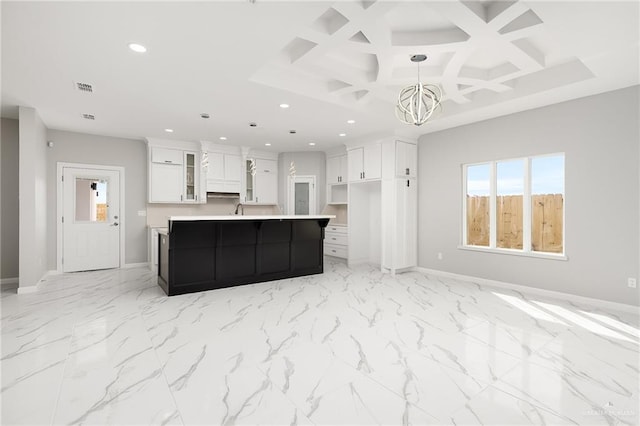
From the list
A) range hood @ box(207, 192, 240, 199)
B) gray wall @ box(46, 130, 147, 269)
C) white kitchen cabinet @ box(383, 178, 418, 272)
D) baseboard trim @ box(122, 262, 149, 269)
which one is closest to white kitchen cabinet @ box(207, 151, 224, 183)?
range hood @ box(207, 192, 240, 199)

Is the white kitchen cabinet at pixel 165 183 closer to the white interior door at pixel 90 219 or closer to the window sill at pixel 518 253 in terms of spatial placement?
the white interior door at pixel 90 219

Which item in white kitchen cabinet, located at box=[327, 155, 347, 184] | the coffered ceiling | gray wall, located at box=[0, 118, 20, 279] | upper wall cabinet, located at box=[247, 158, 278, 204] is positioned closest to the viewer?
the coffered ceiling

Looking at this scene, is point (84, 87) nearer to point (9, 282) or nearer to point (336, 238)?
point (9, 282)

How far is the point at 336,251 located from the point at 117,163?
16.0ft

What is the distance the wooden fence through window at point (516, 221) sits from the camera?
4.28 meters

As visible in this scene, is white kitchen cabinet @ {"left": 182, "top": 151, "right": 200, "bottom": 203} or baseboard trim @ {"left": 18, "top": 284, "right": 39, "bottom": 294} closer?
baseboard trim @ {"left": 18, "top": 284, "right": 39, "bottom": 294}

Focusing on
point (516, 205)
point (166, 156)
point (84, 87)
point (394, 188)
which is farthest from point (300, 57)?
point (166, 156)

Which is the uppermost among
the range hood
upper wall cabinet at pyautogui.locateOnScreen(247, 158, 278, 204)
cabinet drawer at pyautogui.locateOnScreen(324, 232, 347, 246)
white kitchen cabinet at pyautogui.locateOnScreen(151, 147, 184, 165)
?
white kitchen cabinet at pyautogui.locateOnScreen(151, 147, 184, 165)

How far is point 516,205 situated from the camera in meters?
4.71

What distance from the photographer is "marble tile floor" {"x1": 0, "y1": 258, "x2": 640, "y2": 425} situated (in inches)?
70.3

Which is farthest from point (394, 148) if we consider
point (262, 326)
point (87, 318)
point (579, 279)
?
point (87, 318)

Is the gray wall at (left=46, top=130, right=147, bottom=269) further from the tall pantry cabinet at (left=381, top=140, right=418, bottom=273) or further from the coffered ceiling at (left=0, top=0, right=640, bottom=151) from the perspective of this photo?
the tall pantry cabinet at (left=381, top=140, right=418, bottom=273)

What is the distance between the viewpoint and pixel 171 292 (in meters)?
4.09

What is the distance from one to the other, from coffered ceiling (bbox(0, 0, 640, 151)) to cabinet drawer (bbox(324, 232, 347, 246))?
2.77 meters
